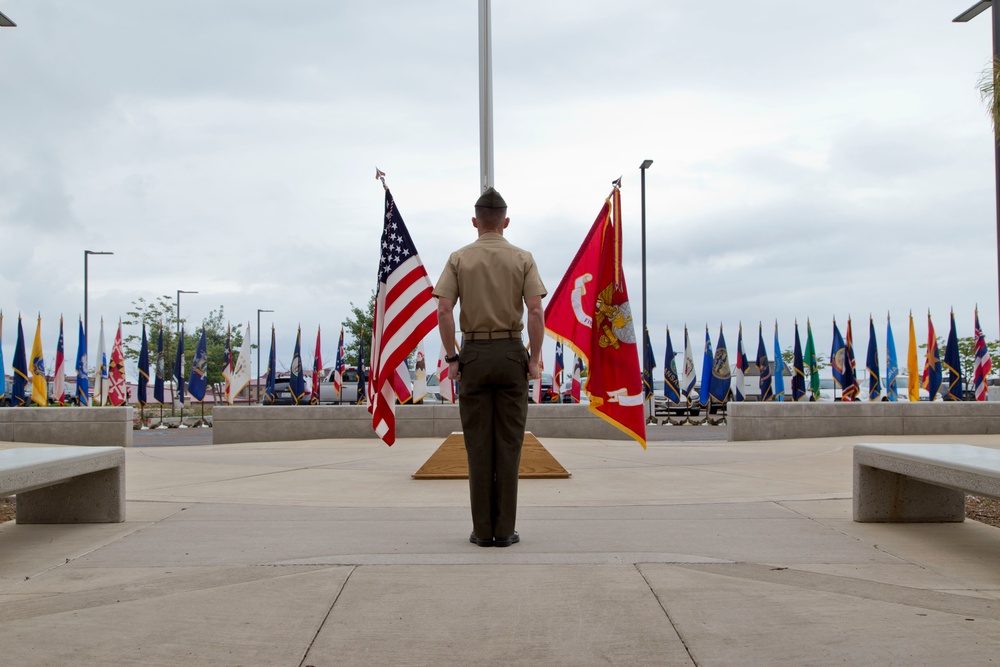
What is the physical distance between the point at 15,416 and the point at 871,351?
23.4 meters

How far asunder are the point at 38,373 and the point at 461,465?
22.9m

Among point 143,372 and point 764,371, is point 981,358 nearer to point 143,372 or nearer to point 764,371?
point 764,371

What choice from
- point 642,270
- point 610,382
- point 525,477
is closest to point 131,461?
point 525,477

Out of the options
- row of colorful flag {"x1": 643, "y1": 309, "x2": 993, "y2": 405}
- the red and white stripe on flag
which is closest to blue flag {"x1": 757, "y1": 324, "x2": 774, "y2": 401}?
row of colorful flag {"x1": 643, "y1": 309, "x2": 993, "y2": 405}

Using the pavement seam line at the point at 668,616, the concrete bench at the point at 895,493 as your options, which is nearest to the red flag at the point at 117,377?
the concrete bench at the point at 895,493

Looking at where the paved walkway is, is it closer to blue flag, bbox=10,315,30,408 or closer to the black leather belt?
the black leather belt

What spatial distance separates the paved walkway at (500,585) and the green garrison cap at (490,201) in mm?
2159

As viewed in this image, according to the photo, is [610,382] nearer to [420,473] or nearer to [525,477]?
[525,477]

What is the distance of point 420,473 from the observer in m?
9.24

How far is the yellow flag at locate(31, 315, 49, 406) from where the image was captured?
27047 mm

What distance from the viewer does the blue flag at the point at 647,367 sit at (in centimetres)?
2647

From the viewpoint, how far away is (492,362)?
5.33 metres

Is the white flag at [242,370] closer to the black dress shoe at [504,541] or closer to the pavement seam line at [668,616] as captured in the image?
the black dress shoe at [504,541]

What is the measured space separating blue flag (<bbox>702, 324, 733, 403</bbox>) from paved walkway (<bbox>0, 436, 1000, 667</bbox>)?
19.9 meters
